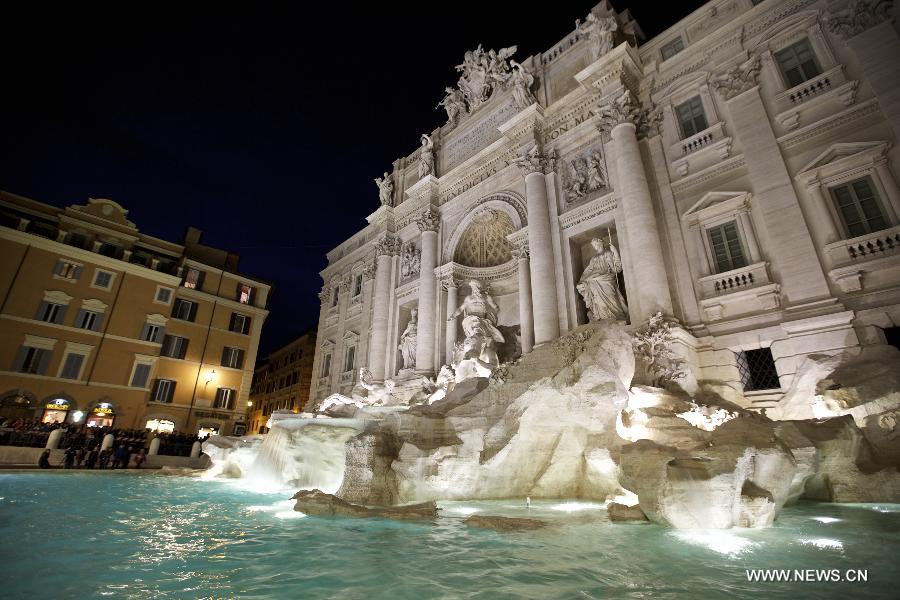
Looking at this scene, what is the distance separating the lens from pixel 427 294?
2027 centimetres

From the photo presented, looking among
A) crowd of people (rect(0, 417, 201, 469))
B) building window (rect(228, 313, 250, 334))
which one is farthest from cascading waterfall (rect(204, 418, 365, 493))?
building window (rect(228, 313, 250, 334))

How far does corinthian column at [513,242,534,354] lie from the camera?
15898mm

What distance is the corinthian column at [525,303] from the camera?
626 inches

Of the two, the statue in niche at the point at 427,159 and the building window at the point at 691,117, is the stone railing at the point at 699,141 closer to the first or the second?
the building window at the point at 691,117

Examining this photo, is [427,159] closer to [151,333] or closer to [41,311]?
[151,333]

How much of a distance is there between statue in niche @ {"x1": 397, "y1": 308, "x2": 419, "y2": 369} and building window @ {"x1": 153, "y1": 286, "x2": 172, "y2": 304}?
17632 mm

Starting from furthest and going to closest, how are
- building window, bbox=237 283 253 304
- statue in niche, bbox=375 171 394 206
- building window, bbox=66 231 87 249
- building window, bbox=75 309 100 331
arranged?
building window, bbox=237 283 253 304 < building window, bbox=66 231 87 249 < building window, bbox=75 309 100 331 < statue in niche, bbox=375 171 394 206

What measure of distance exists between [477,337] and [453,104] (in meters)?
14.2

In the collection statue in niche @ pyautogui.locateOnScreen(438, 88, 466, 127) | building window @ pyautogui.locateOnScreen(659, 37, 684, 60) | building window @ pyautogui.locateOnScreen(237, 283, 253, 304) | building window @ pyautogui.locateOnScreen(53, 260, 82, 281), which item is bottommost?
building window @ pyautogui.locateOnScreen(53, 260, 82, 281)

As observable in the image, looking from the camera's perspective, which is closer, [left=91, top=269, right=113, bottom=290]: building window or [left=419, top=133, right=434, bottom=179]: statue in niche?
[left=419, top=133, right=434, bottom=179]: statue in niche

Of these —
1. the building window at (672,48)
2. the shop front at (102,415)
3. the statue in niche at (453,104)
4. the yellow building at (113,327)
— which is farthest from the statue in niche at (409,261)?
the shop front at (102,415)

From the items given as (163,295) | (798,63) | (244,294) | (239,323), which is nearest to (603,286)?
(798,63)

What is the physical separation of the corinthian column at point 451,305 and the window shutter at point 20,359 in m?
22.7

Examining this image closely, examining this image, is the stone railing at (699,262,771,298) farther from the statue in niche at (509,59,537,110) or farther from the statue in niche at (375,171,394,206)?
the statue in niche at (375,171,394,206)
